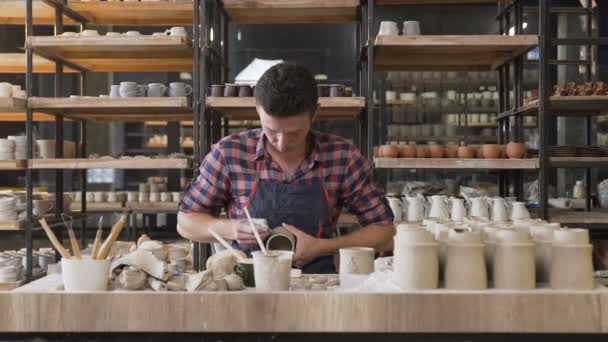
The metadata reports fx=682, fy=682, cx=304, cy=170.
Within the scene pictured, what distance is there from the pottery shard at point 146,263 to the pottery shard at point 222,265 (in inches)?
4.9

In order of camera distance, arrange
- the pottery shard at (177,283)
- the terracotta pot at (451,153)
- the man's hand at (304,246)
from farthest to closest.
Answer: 1. the terracotta pot at (451,153)
2. the man's hand at (304,246)
3. the pottery shard at (177,283)

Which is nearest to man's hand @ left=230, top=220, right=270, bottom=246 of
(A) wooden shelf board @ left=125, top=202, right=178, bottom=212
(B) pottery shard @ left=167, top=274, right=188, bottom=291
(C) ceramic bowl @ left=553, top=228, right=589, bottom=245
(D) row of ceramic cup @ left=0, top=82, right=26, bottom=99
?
(B) pottery shard @ left=167, top=274, right=188, bottom=291

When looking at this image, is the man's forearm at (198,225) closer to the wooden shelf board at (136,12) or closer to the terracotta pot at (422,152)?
the terracotta pot at (422,152)

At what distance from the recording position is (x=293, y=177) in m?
2.55

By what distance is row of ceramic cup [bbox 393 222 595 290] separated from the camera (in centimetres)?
166

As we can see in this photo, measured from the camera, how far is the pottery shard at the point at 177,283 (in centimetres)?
170

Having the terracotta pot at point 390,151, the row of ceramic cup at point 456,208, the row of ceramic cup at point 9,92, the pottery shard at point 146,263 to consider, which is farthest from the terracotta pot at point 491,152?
the row of ceramic cup at point 9,92

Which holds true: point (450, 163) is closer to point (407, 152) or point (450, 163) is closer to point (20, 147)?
point (407, 152)

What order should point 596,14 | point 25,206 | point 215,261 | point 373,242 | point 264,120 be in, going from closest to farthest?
point 215,261
point 264,120
point 373,242
point 25,206
point 596,14

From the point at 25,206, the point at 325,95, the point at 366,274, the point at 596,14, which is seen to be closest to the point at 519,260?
the point at 366,274

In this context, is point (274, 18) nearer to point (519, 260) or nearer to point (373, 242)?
point (373, 242)

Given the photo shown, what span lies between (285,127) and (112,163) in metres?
2.74

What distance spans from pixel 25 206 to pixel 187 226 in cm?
282

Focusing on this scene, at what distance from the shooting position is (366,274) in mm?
1965
